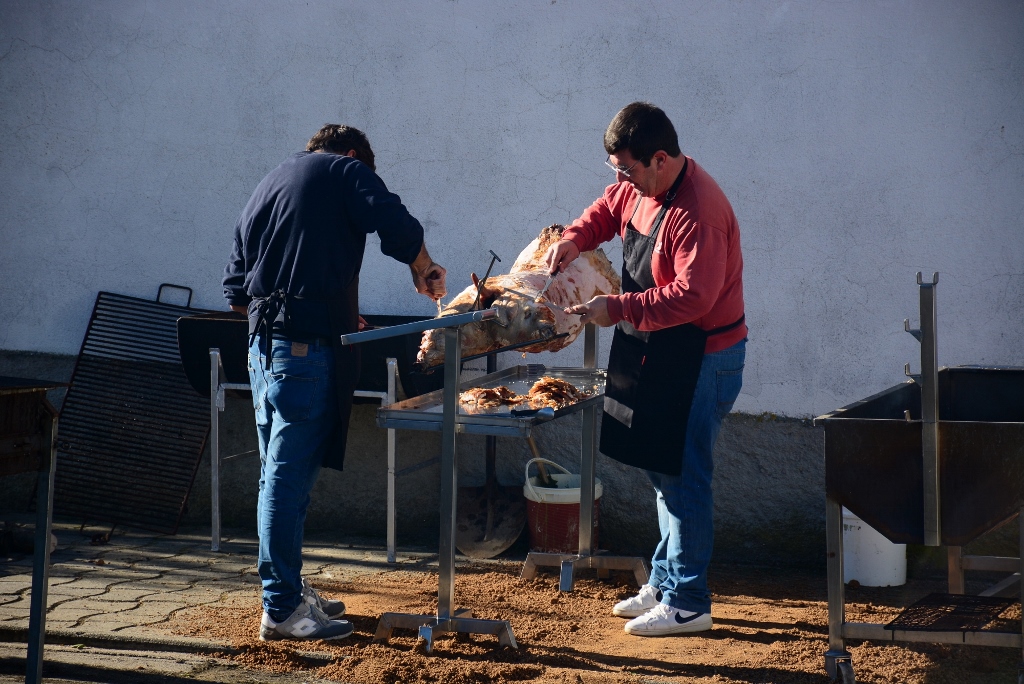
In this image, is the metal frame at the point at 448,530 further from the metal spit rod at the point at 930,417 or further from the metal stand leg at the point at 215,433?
the metal stand leg at the point at 215,433

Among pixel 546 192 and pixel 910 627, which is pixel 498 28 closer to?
pixel 546 192

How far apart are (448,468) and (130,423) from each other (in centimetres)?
351

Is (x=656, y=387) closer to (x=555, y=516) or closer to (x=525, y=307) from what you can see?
(x=525, y=307)

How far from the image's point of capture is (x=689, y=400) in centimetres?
430

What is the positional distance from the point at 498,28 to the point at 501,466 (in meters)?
2.78

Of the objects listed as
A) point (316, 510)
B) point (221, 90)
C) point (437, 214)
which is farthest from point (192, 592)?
point (221, 90)

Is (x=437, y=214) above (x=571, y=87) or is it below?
below

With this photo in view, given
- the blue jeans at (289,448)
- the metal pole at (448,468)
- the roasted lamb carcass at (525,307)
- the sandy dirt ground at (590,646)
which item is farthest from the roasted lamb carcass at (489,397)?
the sandy dirt ground at (590,646)

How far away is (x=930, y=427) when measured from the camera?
3.63 meters

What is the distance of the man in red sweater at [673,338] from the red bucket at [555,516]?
48.2 inches

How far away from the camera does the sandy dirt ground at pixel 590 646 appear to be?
3967 millimetres

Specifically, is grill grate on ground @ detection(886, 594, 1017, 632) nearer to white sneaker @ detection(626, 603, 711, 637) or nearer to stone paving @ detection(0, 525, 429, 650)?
white sneaker @ detection(626, 603, 711, 637)

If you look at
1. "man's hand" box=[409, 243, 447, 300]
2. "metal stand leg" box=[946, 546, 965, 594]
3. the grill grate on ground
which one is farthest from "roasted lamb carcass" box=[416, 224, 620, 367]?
"metal stand leg" box=[946, 546, 965, 594]

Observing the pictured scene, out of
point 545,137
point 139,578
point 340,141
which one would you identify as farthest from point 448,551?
point 545,137
